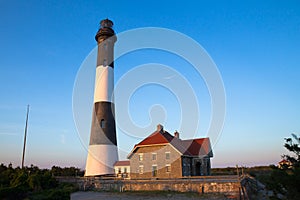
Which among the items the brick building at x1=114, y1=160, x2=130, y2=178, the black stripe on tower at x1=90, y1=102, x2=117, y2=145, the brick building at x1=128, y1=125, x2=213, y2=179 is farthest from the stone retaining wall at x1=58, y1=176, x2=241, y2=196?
the brick building at x1=128, y1=125, x2=213, y2=179

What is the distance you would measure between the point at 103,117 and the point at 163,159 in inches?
262

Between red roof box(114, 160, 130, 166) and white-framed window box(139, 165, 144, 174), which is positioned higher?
red roof box(114, 160, 130, 166)

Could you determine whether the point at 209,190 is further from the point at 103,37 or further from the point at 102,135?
the point at 103,37

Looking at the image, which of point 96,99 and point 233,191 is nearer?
point 233,191

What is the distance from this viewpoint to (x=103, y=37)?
966 inches

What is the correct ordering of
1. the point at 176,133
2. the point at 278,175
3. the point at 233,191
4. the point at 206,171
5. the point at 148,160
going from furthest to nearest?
the point at 176,133 → the point at 206,171 → the point at 148,160 → the point at 233,191 → the point at 278,175

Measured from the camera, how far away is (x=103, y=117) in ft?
73.3

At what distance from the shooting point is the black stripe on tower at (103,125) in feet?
72.0

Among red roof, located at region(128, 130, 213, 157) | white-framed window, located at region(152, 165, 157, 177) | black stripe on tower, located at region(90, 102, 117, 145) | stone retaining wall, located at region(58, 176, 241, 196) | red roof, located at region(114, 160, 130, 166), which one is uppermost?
black stripe on tower, located at region(90, 102, 117, 145)

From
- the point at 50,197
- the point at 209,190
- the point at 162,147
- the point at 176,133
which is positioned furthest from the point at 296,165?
the point at 176,133

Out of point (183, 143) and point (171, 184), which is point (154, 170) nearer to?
point (183, 143)

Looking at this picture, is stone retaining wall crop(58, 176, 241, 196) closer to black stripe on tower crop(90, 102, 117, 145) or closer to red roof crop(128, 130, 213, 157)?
black stripe on tower crop(90, 102, 117, 145)

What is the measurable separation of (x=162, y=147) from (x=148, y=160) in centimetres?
186

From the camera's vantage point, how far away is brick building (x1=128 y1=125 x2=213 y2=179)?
73.7 ft
